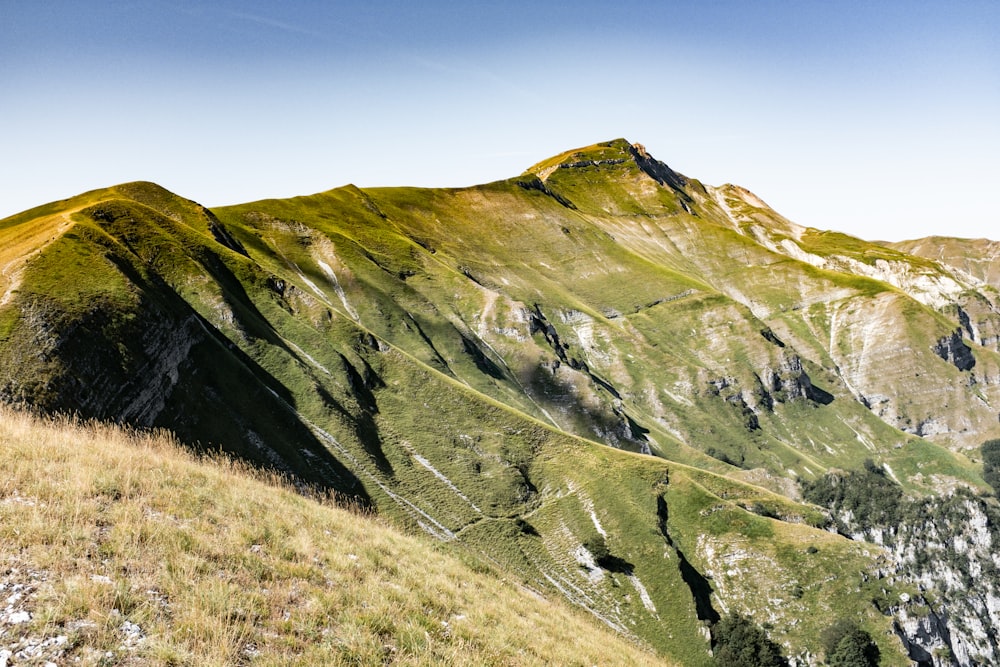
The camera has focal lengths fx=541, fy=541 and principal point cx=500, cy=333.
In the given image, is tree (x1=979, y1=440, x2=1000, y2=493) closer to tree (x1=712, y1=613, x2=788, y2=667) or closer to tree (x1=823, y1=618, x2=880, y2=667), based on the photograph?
tree (x1=823, y1=618, x2=880, y2=667)

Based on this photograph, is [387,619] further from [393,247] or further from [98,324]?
[393,247]

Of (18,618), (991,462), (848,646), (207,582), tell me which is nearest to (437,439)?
(848,646)

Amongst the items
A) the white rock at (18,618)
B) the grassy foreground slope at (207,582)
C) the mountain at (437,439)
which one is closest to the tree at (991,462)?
the mountain at (437,439)

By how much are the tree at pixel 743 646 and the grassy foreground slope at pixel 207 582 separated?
5774 cm

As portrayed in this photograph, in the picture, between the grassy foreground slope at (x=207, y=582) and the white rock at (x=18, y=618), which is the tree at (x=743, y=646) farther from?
the white rock at (x=18, y=618)

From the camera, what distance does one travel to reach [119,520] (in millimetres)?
12312

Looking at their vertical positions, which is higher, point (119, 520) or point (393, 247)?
point (393, 247)

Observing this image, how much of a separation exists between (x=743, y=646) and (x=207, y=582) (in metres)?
70.4

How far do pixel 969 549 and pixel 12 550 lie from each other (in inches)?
6528

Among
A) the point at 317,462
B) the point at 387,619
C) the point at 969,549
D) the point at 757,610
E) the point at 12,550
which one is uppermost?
the point at 12,550

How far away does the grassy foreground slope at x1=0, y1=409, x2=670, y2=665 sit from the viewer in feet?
31.0

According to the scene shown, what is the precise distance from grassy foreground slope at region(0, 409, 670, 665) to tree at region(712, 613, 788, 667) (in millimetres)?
57739

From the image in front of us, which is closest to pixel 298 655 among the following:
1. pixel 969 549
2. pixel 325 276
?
pixel 325 276

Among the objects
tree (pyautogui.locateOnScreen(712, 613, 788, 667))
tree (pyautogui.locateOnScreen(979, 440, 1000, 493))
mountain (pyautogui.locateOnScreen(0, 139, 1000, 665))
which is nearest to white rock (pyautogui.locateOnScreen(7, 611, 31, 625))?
mountain (pyautogui.locateOnScreen(0, 139, 1000, 665))
